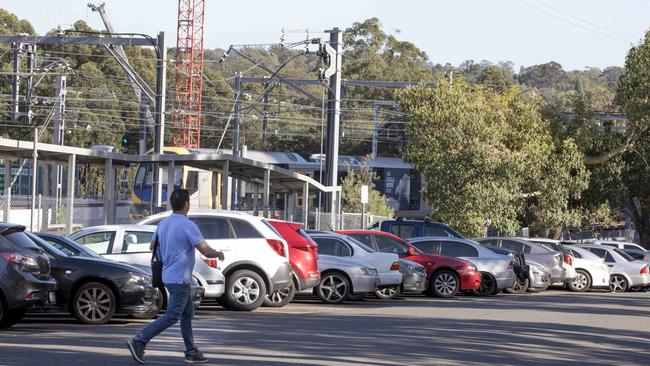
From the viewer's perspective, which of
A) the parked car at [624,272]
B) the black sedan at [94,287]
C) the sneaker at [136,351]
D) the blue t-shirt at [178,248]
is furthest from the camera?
the parked car at [624,272]

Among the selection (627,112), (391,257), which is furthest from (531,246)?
(627,112)

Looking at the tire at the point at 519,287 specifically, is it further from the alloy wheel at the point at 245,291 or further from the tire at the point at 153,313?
the tire at the point at 153,313

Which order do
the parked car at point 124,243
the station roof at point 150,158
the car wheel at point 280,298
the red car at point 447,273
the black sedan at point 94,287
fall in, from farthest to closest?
1. the station roof at point 150,158
2. the red car at point 447,273
3. the car wheel at point 280,298
4. the parked car at point 124,243
5. the black sedan at point 94,287

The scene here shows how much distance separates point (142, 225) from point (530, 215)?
2877 cm

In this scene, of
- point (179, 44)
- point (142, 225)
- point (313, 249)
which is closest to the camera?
point (142, 225)

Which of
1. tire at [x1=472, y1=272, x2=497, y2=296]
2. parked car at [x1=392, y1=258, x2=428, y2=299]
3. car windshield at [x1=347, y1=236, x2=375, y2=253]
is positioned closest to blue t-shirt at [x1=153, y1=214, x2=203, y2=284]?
car windshield at [x1=347, y1=236, x2=375, y2=253]

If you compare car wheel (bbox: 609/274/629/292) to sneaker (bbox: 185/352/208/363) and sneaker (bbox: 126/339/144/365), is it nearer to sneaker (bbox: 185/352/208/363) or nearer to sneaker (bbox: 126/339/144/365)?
sneaker (bbox: 185/352/208/363)

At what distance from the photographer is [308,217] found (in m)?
40.1

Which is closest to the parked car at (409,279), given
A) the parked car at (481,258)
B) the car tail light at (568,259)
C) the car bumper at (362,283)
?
the car bumper at (362,283)

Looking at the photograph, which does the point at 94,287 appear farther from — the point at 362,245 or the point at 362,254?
the point at 362,245

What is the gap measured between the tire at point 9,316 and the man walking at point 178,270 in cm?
403

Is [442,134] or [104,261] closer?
[104,261]

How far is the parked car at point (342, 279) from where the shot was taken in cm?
2316

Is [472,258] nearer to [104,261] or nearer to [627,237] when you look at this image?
[104,261]
